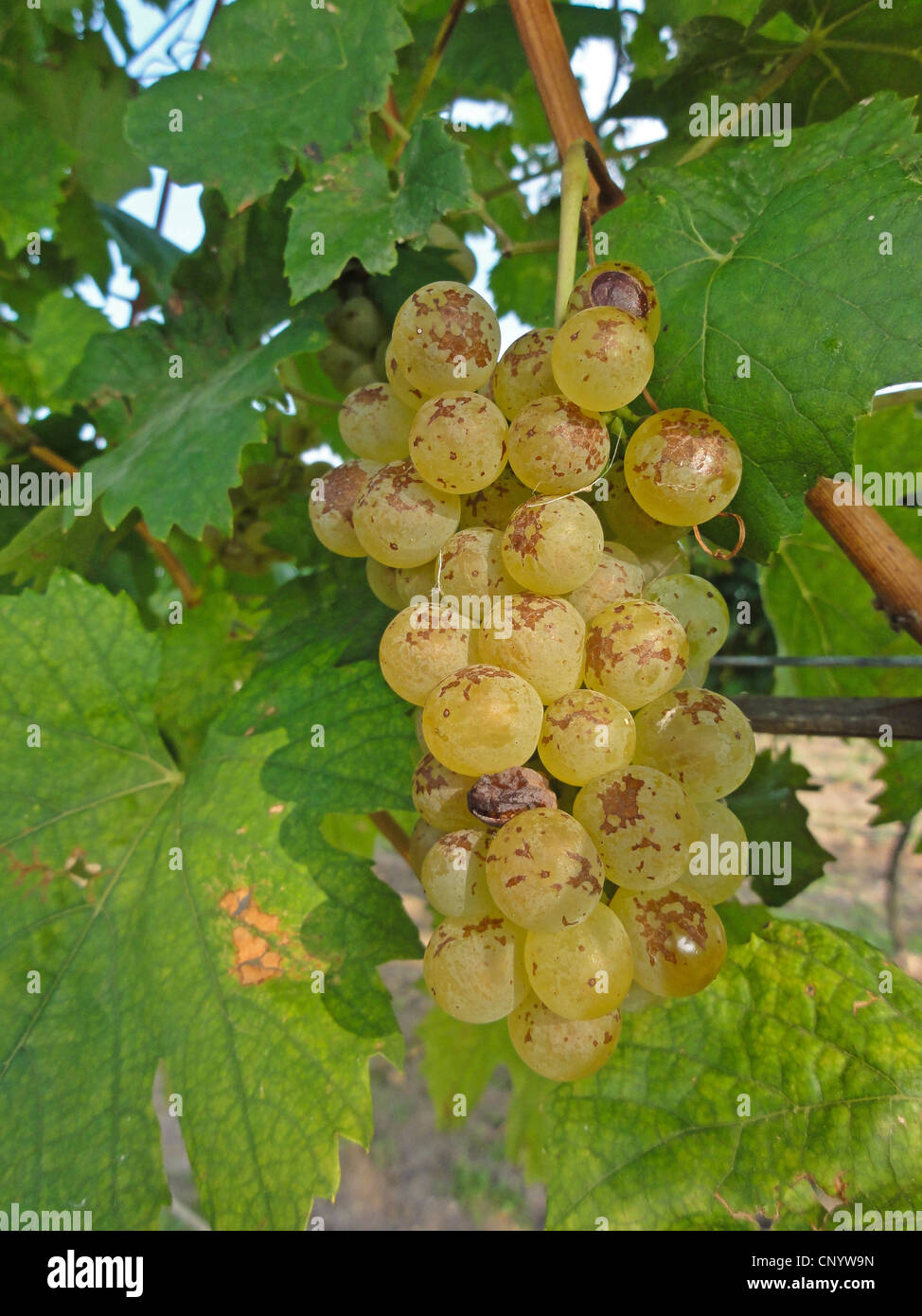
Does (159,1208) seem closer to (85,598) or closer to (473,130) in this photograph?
(85,598)

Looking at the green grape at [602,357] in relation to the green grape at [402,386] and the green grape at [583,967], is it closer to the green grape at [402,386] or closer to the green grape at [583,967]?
the green grape at [402,386]

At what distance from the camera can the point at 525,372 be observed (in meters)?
0.69

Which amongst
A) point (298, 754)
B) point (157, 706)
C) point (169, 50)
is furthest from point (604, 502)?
Result: point (169, 50)

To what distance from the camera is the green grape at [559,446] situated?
63cm

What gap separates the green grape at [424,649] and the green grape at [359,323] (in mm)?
430

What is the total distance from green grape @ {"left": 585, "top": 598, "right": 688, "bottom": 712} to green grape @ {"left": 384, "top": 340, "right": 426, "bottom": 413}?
0.25 meters

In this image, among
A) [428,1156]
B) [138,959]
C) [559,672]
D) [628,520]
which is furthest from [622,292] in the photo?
[428,1156]

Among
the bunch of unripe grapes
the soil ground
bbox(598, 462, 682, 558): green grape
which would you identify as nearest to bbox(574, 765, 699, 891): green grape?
the bunch of unripe grapes

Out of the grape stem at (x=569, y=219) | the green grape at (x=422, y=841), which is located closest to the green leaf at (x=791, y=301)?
the grape stem at (x=569, y=219)

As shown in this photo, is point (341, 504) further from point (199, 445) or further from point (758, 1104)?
point (758, 1104)

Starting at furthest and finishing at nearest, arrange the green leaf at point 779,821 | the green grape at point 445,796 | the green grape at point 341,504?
the green leaf at point 779,821 < the green grape at point 341,504 < the green grape at point 445,796

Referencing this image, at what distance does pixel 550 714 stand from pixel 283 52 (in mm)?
793

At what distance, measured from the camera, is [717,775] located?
2.17ft

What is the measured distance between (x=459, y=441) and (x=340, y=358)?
1.31ft
